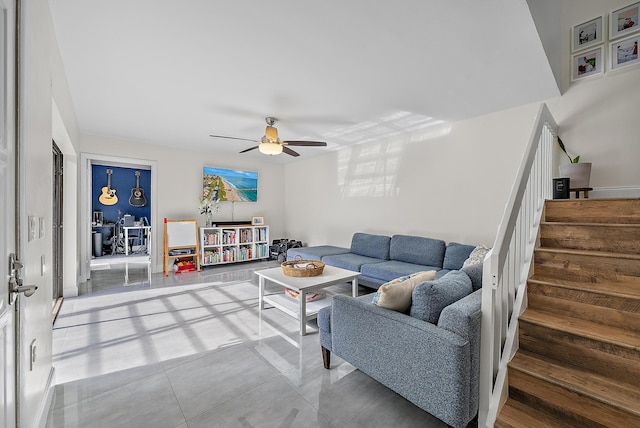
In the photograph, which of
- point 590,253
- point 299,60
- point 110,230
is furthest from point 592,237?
point 110,230

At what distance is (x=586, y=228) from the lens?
2074 millimetres

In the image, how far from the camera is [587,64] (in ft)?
9.22

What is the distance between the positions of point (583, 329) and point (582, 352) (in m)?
0.13

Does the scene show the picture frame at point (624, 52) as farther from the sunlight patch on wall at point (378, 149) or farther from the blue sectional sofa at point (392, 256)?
the blue sectional sofa at point (392, 256)

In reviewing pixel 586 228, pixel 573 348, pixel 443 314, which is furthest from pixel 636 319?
pixel 443 314

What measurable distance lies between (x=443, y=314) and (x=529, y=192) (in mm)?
1422

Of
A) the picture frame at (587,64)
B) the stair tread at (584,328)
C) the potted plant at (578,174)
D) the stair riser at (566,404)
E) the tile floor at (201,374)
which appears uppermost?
the picture frame at (587,64)

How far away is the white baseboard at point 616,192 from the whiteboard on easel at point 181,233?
231 inches

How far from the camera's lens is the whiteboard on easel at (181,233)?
16.9 ft

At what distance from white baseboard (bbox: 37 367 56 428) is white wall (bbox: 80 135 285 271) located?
3.64 meters

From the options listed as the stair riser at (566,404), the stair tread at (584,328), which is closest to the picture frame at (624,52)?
the stair tread at (584,328)

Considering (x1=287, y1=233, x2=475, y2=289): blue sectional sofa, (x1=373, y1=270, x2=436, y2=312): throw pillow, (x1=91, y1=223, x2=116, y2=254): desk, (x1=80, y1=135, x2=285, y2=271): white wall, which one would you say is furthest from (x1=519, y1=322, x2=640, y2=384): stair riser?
(x1=91, y1=223, x2=116, y2=254): desk

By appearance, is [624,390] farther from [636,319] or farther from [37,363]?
[37,363]

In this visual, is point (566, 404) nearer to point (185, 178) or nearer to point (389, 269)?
point (389, 269)
